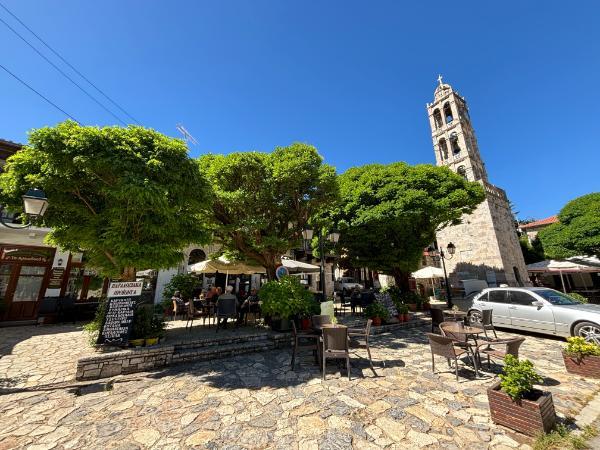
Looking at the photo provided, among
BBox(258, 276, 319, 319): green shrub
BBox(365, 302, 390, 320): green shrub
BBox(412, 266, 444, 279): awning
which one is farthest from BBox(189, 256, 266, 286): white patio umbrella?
BBox(412, 266, 444, 279): awning

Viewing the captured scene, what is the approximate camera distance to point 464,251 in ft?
81.5

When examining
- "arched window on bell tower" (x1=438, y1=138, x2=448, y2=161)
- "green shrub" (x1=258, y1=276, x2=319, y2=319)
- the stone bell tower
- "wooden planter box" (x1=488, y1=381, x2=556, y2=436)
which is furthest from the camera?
"arched window on bell tower" (x1=438, y1=138, x2=448, y2=161)

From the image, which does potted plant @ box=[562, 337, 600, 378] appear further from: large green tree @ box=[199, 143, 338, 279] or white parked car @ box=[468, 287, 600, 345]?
large green tree @ box=[199, 143, 338, 279]

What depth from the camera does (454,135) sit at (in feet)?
95.6

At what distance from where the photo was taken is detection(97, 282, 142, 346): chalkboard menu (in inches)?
248

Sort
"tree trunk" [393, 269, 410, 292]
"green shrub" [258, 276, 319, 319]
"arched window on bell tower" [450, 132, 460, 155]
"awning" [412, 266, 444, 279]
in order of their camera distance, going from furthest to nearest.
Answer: "arched window on bell tower" [450, 132, 460, 155]
"awning" [412, 266, 444, 279]
"tree trunk" [393, 269, 410, 292]
"green shrub" [258, 276, 319, 319]

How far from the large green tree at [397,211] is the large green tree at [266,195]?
12.1ft

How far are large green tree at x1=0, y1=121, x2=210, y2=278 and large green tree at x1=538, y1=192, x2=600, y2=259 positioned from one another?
28009 millimetres

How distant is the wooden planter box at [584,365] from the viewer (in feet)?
16.8

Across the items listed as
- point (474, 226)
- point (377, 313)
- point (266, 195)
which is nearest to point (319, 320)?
point (377, 313)

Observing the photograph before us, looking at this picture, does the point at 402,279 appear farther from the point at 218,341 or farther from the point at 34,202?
the point at 34,202

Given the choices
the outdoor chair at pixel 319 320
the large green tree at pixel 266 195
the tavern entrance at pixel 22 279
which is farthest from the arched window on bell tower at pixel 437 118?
the tavern entrance at pixel 22 279

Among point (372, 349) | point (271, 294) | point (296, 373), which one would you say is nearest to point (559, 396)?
point (372, 349)

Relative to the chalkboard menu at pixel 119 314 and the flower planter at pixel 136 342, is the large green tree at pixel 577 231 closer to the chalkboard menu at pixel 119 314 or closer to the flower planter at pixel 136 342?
the flower planter at pixel 136 342
